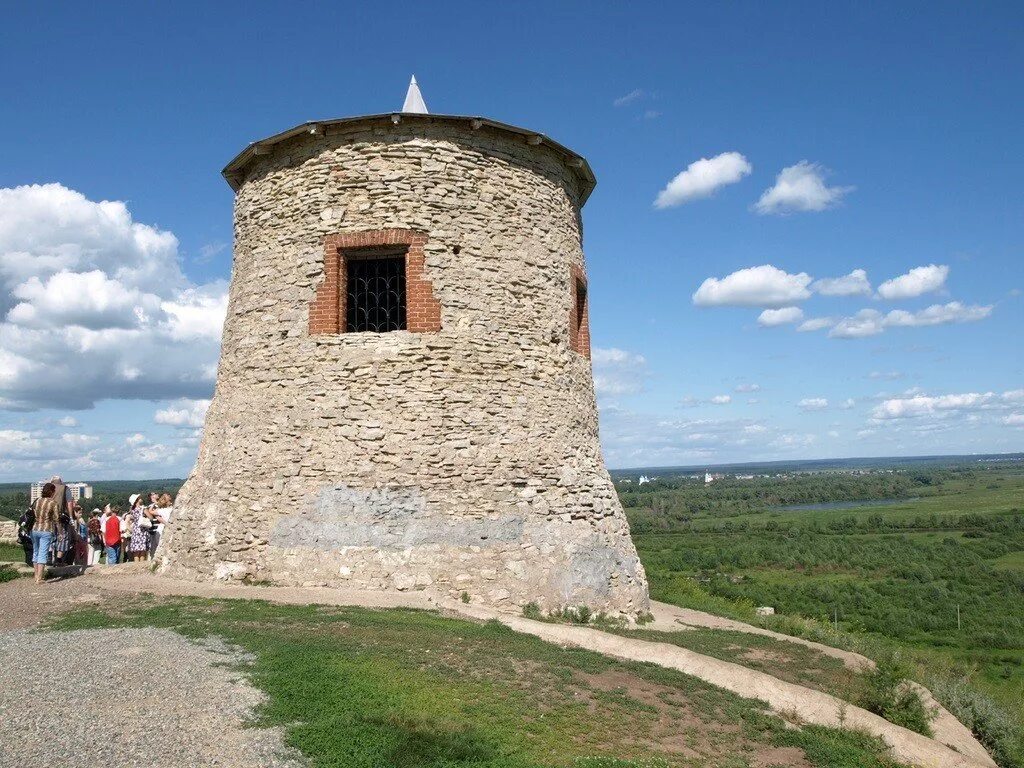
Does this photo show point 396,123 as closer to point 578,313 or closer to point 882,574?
point 578,313

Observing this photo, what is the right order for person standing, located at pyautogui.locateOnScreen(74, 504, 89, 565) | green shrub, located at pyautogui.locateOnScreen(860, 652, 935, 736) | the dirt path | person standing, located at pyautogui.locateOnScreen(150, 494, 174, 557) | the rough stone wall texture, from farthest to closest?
person standing, located at pyautogui.locateOnScreen(150, 494, 174, 557), person standing, located at pyautogui.locateOnScreen(74, 504, 89, 565), the rough stone wall texture, green shrub, located at pyautogui.locateOnScreen(860, 652, 935, 736), the dirt path

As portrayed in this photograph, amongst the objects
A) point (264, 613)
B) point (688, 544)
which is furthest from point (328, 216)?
point (688, 544)

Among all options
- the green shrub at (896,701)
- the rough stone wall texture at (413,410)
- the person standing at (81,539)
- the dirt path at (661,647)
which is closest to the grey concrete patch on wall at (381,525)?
the rough stone wall texture at (413,410)

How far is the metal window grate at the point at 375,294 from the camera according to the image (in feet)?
36.7

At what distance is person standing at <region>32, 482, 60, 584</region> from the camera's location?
10312mm

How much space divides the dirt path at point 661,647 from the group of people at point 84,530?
2.15ft

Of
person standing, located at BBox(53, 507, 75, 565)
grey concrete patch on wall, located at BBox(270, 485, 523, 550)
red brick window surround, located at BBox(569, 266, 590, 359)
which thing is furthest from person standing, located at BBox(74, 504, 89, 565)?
red brick window surround, located at BBox(569, 266, 590, 359)

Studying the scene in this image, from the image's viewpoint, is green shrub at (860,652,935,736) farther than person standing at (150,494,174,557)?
No

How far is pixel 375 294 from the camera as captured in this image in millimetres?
11227

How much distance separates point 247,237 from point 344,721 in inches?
349

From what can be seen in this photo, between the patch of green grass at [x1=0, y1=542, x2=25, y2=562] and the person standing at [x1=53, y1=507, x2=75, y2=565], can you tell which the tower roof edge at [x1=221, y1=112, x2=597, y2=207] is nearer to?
the person standing at [x1=53, y1=507, x2=75, y2=565]

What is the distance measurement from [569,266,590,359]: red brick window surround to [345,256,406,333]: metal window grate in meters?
2.79

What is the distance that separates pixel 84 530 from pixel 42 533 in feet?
12.7

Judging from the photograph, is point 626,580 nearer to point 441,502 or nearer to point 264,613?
point 441,502
